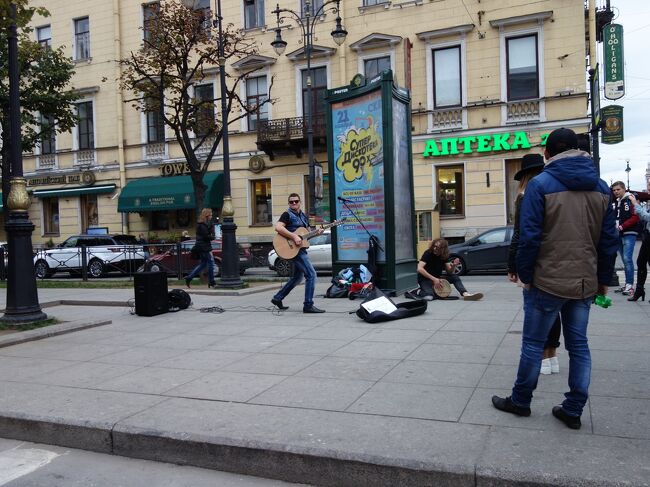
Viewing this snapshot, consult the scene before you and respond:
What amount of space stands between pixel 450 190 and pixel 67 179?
64.7 ft

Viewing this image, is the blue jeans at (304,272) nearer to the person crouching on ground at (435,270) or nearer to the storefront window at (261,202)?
the person crouching on ground at (435,270)

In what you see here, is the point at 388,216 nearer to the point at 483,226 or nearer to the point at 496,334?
the point at 496,334

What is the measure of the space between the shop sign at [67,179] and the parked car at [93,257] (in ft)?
28.2

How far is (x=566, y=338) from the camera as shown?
3.88 meters

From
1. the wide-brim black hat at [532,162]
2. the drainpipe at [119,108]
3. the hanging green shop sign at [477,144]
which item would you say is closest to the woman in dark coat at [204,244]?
the wide-brim black hat at [532,162]

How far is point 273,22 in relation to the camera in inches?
1022

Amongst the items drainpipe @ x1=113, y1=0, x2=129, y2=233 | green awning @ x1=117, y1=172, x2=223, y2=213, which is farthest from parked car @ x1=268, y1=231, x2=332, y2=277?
drainpipe @ x1=113, y1=0, x2=129, y2=233

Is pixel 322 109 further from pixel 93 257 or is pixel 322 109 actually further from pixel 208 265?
pixel 208 265

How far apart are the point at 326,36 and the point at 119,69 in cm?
1081

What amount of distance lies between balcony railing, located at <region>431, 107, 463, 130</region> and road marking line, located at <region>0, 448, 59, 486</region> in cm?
2096

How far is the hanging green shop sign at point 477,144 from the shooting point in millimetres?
21797

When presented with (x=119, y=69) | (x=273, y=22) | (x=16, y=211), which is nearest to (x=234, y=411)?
(x=16, y=211)

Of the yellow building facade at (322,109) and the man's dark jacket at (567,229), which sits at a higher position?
the yellow building facade at (322,109)

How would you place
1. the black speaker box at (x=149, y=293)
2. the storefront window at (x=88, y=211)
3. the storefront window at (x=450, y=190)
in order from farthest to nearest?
the storefront window at (x=88, y=211) < the storefront window at (x=450, y=190) < the black speaker box at (x=149, y=293)
